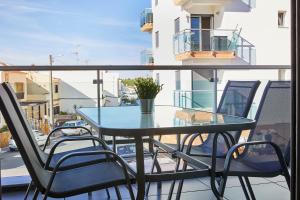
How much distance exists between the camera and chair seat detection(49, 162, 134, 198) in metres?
1.71

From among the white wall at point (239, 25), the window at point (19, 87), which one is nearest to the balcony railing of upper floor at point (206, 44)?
the white wall at point (239, 25)

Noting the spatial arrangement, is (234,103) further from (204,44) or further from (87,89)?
(204,44)

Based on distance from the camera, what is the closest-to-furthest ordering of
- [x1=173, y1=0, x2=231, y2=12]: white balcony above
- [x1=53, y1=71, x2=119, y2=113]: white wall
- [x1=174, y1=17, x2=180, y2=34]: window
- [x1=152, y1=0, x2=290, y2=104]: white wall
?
[x1=53, y1=71, x2=119, y2=113]: white wall < [x1=173, y1=0, x2=231, y2=12]: white balcony above < [x1=152, y1=0, x2=290, y2=104]: white wall < [x1=174, y1=17, x2=180, y2=34]: window

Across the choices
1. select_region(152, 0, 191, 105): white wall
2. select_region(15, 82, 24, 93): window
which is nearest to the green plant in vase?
select_region(15, 82, 24, 93): window

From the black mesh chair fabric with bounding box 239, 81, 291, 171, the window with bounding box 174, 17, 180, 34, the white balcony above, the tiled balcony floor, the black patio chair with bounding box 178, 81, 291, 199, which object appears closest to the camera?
the black patio chair with bounding box 178, 81, 291, 199

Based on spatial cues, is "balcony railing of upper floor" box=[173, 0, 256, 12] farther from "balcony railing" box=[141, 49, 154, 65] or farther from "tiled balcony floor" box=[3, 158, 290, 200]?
"tiled balcony floor" box=[3, 158, 290, 200]

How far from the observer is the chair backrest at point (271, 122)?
2178 millimetres

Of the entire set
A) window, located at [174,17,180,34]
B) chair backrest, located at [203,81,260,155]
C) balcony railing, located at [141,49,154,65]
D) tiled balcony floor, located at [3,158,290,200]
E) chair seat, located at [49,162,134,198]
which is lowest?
tiled balcony floor, located at [3,158,290,200]

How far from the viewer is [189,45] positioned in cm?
993

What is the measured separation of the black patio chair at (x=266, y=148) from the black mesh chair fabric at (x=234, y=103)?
13 cm

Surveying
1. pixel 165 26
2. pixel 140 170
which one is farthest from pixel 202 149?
pixel 165 26

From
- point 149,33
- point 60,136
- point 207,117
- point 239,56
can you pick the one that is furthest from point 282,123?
point 149,33

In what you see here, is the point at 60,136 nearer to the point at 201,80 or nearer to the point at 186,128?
the point at 186,128

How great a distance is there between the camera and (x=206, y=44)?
1014cm
